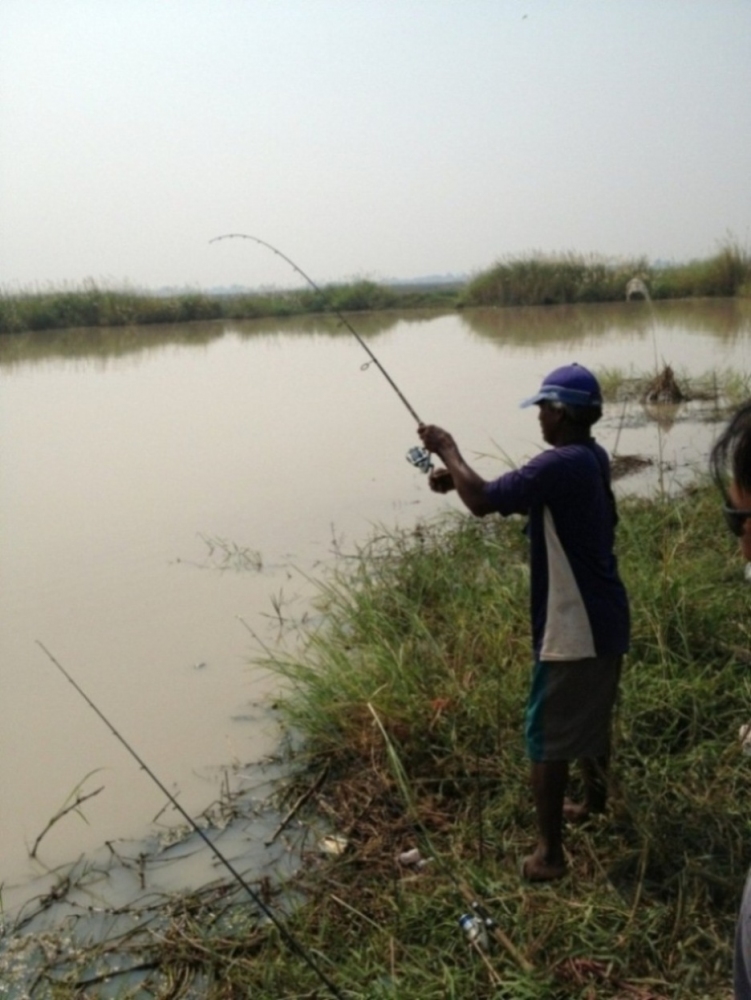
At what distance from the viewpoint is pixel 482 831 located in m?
2.51

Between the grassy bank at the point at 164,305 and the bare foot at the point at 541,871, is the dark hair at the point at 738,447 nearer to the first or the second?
the bare foot at the point at 541,871

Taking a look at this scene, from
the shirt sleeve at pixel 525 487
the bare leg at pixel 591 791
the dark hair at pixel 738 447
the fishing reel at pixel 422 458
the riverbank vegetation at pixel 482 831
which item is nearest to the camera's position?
the dark hair at pixel 738 447

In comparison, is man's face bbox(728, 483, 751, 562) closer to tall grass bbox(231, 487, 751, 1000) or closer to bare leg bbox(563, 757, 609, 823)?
tall grass bbox(231, 487, 751, 1000)

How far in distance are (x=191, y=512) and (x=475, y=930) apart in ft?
17.7

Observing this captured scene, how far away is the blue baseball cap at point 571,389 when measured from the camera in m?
2.32

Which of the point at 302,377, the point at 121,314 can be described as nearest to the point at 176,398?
the point at 302,377

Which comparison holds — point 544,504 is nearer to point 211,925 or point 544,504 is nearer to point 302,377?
point 211,925

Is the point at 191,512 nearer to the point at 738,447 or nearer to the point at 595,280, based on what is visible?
the point at 738,447

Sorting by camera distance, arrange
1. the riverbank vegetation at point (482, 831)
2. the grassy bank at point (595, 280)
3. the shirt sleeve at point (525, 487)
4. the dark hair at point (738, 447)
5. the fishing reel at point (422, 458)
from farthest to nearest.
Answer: the grassy bank at point (595, 280) < the fishing reel at point (422, 458) < the shirt sleeve at point (525, 487) < the riverbank vegetation at point (482, 831) < the dark hair at point (738, 447)

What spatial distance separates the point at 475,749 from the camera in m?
2.99

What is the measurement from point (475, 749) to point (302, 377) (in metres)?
11.7

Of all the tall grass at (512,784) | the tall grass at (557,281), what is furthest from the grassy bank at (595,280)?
the tall grass at (512,784)

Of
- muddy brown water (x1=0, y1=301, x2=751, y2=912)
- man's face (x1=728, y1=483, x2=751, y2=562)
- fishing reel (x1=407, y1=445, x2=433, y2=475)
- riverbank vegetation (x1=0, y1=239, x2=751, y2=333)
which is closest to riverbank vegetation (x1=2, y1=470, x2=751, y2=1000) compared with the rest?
muddy brown water (x1=0, y1=301, x2=751, y2=912)

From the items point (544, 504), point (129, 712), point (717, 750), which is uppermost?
point (544, 504)
